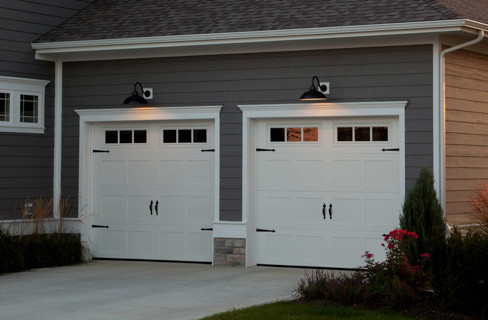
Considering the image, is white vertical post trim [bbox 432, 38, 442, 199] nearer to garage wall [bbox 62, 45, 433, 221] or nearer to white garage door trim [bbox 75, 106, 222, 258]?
garage wall [bbox 62, 45, 433, 221]

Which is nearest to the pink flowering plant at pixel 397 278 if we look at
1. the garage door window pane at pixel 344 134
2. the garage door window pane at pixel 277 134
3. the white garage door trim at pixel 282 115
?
the white garage door trim at pixel 282 115

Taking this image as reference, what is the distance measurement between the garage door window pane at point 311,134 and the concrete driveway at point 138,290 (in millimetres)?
1896

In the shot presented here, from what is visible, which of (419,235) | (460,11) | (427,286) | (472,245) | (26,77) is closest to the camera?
(472,245)

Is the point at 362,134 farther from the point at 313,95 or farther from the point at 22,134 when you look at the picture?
the point at 22,134

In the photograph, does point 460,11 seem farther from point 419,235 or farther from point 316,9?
point 419,235

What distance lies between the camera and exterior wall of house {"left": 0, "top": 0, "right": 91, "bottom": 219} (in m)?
12.3

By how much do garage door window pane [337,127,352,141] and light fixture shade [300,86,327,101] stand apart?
1.94 ft

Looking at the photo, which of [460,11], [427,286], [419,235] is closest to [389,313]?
[427,286]

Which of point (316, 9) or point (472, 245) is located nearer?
point (472, 245)

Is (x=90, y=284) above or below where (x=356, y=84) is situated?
below

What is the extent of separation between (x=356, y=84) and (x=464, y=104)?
151 centimetres

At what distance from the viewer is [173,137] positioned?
496 inches

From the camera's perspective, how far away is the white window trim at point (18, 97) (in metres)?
12.3

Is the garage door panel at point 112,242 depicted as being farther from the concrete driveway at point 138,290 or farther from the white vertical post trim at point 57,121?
the white vertical post trim at point 57,121
